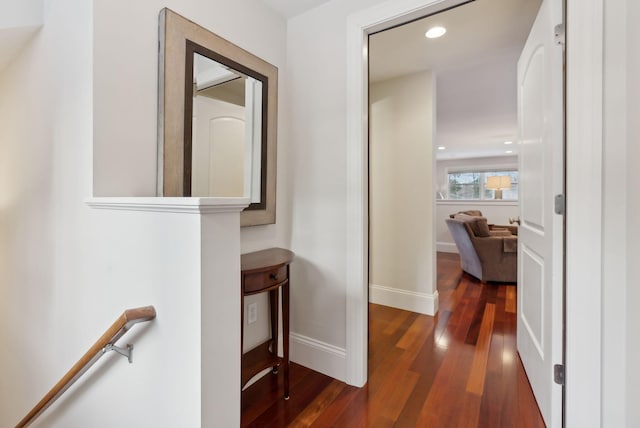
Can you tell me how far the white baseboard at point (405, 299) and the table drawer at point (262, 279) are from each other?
1.77 m

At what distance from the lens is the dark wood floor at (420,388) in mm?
1521

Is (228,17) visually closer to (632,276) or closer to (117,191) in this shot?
(117,191)

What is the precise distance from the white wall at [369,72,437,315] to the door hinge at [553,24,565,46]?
1551mm

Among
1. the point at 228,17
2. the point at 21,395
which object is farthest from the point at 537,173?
the point at 21,395

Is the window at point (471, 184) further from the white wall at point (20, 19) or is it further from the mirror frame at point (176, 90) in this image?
the white wall at point (20, 19)

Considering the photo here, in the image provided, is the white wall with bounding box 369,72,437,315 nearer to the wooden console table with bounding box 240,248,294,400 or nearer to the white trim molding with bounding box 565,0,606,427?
the wooden console table with bounding box 240,248,294,400

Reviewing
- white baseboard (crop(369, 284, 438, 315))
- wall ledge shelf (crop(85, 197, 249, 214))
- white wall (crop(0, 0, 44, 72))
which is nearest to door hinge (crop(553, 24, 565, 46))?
wall ledge shelf (crop(85, 197, 249, 214))

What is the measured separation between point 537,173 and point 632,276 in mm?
678

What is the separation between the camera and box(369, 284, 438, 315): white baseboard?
2.87 metres

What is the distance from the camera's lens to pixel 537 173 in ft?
5.20

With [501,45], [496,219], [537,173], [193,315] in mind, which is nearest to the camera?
[193,315]

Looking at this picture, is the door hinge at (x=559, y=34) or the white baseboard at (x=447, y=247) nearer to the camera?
the door hinge at (x=559, y=34)

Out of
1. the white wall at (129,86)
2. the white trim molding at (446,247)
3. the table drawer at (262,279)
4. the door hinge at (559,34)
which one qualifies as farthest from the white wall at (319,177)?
the white trim molding at (446,247)

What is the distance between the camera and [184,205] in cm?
78
